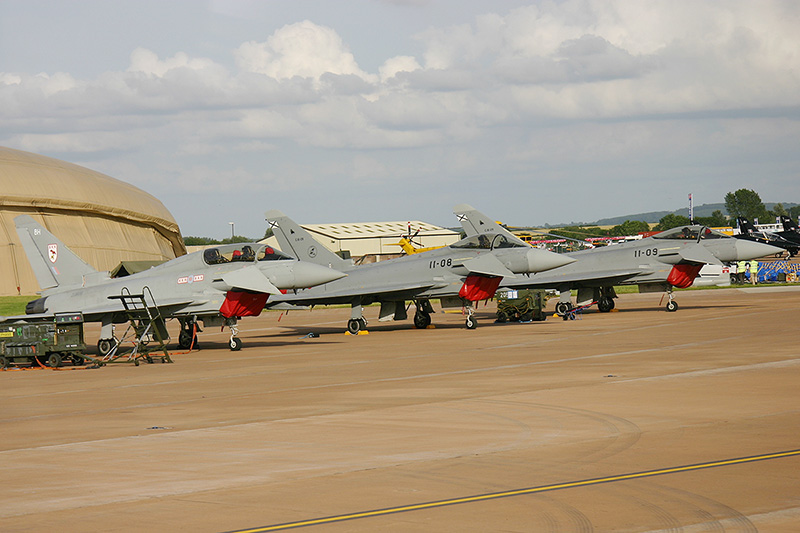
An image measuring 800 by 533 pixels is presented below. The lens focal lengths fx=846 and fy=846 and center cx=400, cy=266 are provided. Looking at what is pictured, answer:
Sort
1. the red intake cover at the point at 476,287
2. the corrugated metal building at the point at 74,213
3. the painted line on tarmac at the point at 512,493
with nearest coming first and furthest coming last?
the painted line on tarmac at the point at 512,493 → the red intake cover at the point at 476,287 → the corrugated metal building at the point at 74,213

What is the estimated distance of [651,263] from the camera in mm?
32219

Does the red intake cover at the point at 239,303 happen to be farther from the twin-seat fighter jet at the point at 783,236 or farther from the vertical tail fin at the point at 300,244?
the twin-seat fighter jet at the point at 783,236

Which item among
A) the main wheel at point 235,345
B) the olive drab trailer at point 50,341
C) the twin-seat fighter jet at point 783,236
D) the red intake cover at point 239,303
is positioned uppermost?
the twin-seat fighter jet at point 783,236

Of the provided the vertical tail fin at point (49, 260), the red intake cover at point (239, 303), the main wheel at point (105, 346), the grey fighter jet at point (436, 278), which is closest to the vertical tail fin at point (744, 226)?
the grey fighter jet at point (436, 278)

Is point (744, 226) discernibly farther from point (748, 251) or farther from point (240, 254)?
point (240, 254)

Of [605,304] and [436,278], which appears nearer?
[436,278]

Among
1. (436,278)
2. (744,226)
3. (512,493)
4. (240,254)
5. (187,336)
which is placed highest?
(744,226)

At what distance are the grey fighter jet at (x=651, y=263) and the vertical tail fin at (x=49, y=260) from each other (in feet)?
47.7

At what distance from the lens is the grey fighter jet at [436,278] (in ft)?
89.9

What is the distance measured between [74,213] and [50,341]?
50105 millimetres

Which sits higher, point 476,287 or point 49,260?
point 49,260

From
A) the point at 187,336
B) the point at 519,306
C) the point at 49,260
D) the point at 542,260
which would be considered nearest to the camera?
the point at 49,260

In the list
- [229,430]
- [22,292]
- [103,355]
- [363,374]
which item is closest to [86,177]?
[22,292]

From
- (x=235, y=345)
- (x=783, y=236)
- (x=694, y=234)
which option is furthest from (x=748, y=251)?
(x=783, y=236)
